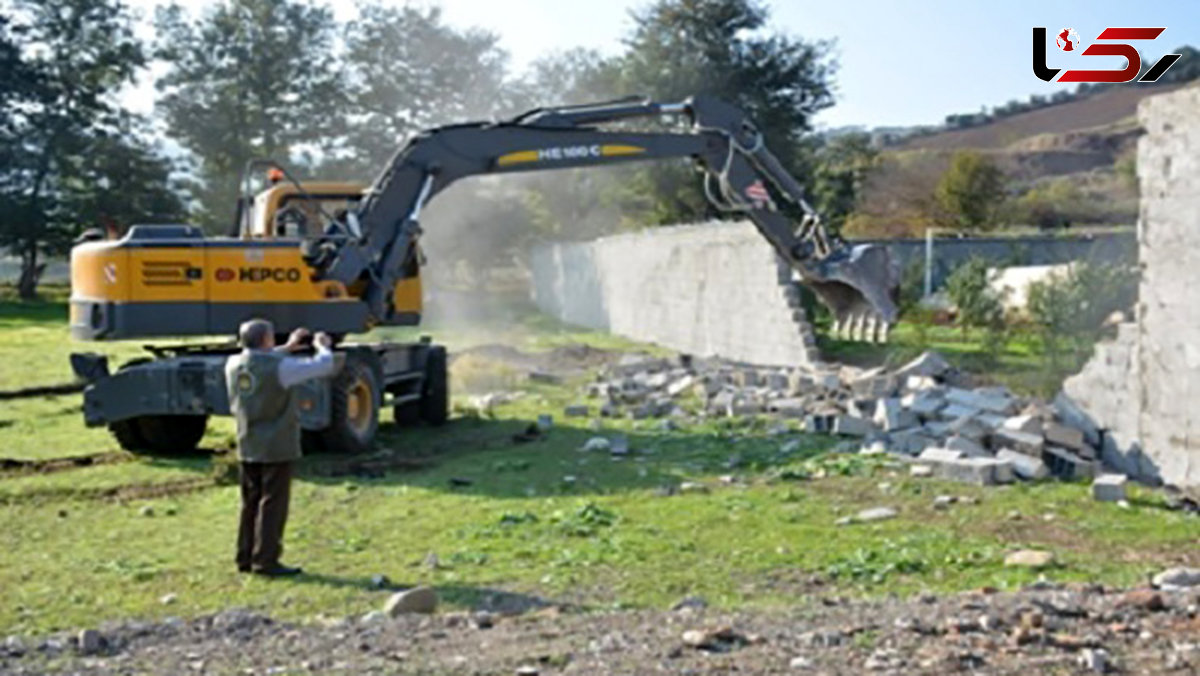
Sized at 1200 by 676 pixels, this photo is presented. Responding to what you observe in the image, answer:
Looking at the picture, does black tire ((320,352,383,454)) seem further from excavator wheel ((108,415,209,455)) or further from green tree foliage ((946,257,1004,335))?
green tree foliage ((946,257,1004,335))

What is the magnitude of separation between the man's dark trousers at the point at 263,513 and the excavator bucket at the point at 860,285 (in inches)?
297

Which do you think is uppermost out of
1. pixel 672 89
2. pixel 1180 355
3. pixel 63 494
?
pixel 672 89

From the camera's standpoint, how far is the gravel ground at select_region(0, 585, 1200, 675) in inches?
229

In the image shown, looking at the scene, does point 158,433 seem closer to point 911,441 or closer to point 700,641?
point 911,441

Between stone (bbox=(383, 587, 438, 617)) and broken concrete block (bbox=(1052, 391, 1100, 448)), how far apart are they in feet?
22.9

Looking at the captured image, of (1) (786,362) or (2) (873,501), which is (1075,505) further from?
(1) (786,362)

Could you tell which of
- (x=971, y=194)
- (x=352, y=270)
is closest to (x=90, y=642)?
(x=352, y=270)

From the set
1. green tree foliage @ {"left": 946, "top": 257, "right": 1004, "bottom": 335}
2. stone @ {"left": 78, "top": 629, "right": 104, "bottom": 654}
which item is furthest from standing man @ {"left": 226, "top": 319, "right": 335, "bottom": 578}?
green tree foliage @ {"left": 946, "top": 257, "right": 1004, "bottom": 335}

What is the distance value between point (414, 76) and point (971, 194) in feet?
67.9

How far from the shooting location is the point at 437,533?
398 inches

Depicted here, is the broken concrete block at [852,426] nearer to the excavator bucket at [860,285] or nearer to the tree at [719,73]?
the excavator bucket at [860,285]

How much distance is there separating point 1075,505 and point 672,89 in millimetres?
29889

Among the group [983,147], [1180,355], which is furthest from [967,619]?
[983,147]

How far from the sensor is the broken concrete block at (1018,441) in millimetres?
11906
